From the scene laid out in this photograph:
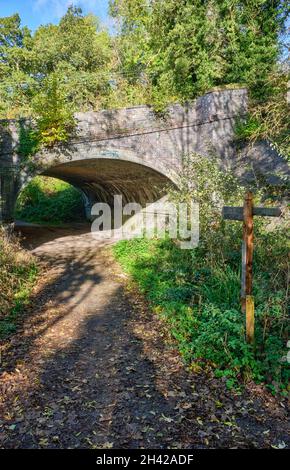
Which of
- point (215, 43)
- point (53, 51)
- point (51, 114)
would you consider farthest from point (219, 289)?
point (53, 51)

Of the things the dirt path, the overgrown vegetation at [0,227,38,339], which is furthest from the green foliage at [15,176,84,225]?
the dirt path

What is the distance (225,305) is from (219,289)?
1.81 feet

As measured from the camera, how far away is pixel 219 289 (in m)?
5.30

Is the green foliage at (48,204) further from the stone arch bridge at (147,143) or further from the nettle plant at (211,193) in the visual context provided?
the nettle plant at (211,193)

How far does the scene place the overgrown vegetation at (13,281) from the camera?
568 centimetres

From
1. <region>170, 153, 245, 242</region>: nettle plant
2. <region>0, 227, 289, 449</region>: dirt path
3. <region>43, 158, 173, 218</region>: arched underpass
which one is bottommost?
<region>0, 227, 289, 449</region>: dirt path

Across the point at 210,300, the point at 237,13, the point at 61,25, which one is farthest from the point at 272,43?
the point at 61,25

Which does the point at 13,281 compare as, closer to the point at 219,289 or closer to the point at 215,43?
the point at 219,289

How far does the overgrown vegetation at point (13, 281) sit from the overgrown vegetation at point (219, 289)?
2.49m

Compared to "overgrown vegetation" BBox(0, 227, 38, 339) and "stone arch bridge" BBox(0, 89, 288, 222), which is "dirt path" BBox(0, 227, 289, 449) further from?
"stone arch bridge" BBox(0, 89, 288, 222)

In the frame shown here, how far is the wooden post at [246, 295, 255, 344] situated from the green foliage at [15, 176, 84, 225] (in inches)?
657

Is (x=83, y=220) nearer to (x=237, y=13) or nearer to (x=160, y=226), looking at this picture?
(x=160, y=226)

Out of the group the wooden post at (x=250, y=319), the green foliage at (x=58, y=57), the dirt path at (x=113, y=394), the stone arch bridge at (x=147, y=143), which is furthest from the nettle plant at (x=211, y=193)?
the green foliage at (x=58, y=57)

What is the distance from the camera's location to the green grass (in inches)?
152
